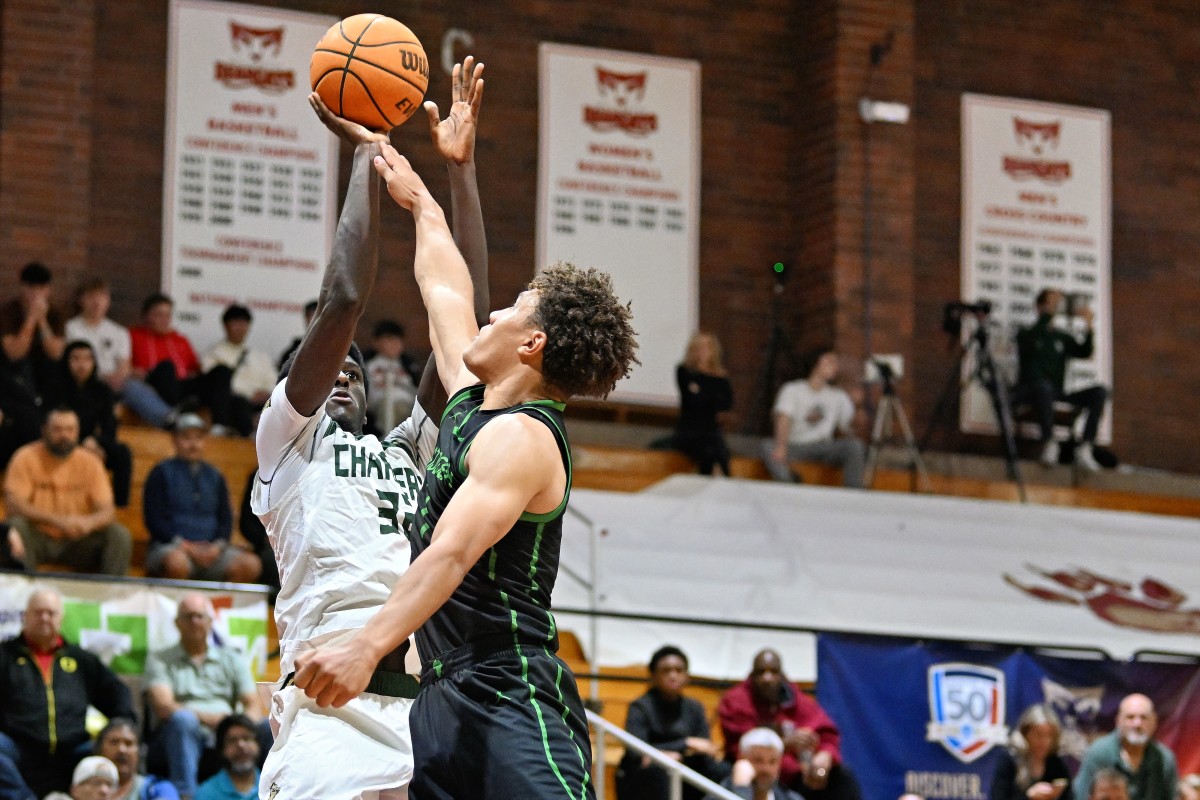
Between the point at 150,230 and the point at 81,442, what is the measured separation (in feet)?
10.6

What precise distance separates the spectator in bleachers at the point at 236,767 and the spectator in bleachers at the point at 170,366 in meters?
4.30

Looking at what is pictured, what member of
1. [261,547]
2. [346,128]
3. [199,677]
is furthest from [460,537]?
[261,547]

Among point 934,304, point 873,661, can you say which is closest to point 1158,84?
point 934,304

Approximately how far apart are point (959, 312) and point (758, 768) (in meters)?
6.85

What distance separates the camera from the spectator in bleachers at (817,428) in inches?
555

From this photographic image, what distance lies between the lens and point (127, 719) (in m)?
8.64

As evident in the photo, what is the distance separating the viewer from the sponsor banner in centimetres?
1145

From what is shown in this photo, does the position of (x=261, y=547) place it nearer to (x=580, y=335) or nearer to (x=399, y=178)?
(x=399, y=178)

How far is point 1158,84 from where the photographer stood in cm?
1702

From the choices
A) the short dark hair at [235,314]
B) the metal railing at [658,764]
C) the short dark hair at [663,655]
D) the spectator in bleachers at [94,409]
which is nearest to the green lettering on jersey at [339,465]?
the metal railing at [658,764]

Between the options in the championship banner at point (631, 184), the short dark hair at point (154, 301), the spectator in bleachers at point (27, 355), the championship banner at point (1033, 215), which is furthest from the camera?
the championship banner at point (1033, 215)

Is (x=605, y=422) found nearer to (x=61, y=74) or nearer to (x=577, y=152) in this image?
(x=577, y=152)

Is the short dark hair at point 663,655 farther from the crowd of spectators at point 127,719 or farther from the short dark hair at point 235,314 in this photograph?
the short dark hair at point 235,314

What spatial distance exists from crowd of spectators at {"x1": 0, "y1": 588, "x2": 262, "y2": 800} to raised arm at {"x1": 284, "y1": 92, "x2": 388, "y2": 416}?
4.13 metres
